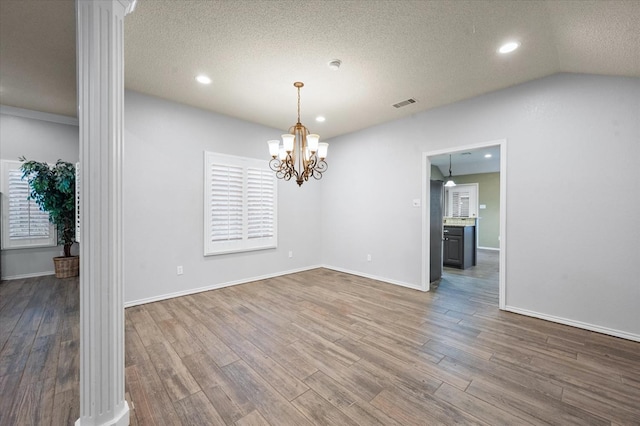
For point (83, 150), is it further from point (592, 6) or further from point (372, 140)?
point (372, 140)

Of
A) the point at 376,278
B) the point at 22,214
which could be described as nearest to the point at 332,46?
the point at 376,278

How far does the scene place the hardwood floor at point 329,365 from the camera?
1.67 metres

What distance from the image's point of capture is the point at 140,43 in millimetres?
2461

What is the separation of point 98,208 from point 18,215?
5.27 metres

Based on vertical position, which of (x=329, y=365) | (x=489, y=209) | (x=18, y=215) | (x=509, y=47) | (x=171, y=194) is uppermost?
(x=509, y=47)

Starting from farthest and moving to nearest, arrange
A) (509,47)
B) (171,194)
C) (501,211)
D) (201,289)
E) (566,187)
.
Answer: (201,289) → (171,194) → (501,211) → (566,187) → (509,47)

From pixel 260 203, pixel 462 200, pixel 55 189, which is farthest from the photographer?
pixel 462 200

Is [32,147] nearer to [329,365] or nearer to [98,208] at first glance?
[98,208]

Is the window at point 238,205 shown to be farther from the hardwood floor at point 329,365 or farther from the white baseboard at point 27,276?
the white baseboard at point 27,276

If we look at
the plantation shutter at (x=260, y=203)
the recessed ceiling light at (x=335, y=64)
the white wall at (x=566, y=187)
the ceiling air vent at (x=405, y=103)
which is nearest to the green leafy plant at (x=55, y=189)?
the plantation shutter at (x=260, y=203)

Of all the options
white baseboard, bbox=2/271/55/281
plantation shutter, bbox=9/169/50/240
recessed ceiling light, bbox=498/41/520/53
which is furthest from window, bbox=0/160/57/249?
recessed ceiling light, bbox=498/41/520/53

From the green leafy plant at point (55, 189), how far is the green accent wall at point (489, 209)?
10548mm

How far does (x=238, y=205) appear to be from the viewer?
14.6 feet

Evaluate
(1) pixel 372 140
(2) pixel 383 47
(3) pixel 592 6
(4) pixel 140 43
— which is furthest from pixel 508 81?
(4) pixel 140 43
